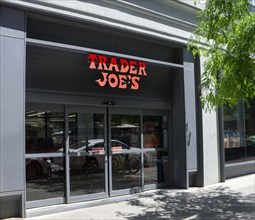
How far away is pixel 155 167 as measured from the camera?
9883 mm

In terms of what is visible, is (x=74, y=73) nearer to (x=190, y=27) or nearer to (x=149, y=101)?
(x=149, y=101)

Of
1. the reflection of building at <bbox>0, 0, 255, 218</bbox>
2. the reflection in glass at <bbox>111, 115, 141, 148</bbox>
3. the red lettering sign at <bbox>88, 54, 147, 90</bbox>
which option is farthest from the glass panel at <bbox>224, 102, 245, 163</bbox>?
the red lettering sign at <bbox>88, 54, 147, 90</bbox>

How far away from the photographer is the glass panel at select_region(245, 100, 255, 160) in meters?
12.8

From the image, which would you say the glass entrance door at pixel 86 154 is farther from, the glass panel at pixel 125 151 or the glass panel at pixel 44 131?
the glass panel at pixel 125 151

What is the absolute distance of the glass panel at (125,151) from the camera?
29.1 feet

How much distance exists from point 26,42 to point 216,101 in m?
4.20

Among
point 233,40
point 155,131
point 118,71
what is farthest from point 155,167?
point 233,40

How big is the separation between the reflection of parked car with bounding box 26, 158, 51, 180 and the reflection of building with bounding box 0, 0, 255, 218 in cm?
2

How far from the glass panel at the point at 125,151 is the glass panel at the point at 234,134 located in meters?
3.59

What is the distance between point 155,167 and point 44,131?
11.8 ft

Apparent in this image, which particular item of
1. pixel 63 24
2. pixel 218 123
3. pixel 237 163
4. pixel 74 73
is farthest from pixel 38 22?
pixel 237 163

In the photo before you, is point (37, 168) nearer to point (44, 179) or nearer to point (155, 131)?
point (44, 179)

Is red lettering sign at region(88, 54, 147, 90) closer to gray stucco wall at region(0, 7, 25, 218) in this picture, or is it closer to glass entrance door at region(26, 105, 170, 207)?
glass entrance door at region(26, 105, 170, 207)

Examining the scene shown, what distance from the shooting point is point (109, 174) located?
863 centimetres
